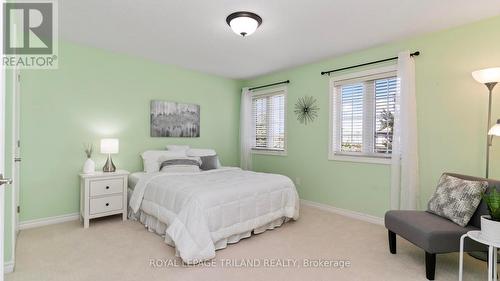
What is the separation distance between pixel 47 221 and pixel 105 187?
2.80ft

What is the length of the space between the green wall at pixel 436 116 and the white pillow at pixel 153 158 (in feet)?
8.05

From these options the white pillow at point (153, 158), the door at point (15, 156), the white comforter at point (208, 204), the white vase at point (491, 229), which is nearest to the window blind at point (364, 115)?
the white comforter at point (208, 204)

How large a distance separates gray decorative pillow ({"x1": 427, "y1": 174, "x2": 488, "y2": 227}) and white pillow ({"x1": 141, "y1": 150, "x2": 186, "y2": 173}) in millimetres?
3463

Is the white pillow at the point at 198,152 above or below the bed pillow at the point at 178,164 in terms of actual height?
above

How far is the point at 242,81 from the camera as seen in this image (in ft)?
18.6

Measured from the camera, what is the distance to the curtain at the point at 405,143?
3.13 metres

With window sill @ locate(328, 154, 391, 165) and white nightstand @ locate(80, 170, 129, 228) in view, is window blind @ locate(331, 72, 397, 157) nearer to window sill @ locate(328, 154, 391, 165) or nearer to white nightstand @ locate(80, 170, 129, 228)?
window sill @ locate(328, 154, 391, 165)

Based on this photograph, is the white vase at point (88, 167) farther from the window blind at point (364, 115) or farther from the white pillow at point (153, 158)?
the window blind at point (364, 115)

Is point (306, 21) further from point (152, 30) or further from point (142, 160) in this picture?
point (142, 160)

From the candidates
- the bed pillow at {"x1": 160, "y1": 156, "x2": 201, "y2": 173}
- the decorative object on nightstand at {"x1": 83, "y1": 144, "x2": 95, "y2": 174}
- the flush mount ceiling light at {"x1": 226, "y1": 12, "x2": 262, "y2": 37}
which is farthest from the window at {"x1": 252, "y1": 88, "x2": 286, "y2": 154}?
the decorative object on nightstand at {"x1": 83, "y1": 144, "x2": 95, "y2": 174}

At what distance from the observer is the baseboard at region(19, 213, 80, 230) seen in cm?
317

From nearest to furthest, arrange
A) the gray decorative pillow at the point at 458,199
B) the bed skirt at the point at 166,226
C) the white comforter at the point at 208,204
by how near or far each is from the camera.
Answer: the gray decorative pillow at the point at 458,199, the white comforter at the point at 208,204, the bed skirt at the point at 166,226

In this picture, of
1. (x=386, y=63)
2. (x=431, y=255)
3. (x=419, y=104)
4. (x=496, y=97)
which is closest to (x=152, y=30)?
(x=386, y=63)

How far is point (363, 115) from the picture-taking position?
377 cm
